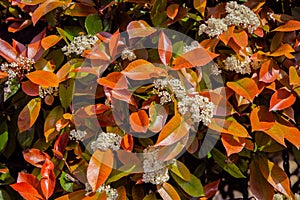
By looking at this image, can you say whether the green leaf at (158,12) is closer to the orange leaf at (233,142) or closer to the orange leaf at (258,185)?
the orange leaf at (233,142)

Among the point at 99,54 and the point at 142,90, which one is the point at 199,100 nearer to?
the point at 142,90

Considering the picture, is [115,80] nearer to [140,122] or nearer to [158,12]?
[140,122]

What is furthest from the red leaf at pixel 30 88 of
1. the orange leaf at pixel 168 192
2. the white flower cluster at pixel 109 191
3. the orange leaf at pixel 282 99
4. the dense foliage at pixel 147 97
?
the orange leaf at pixel 282 99

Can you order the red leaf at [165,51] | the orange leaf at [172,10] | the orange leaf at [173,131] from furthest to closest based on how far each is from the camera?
the orange leaf at [172,10], the red leaf at [165,51], the orange leaf at [173,131]

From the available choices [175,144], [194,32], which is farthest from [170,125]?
[194,32]

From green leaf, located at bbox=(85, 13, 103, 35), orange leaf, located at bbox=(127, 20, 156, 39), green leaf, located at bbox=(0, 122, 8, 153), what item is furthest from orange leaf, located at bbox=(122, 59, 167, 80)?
green leaf, located at bbox=(0, 122, 8, 153)

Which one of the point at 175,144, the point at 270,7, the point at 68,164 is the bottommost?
the point at 68,164

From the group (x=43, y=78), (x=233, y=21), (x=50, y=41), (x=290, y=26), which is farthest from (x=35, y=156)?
(x=290, y=26)

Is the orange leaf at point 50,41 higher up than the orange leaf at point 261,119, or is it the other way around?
the orange leaf at point 50,41

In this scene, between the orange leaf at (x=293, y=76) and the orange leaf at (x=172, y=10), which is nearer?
the orange leaf at (x=293, y=76)
